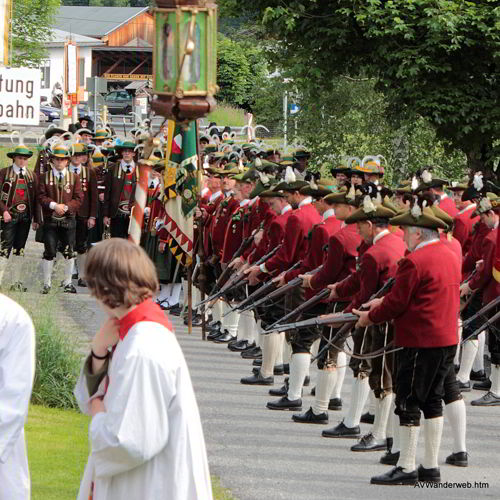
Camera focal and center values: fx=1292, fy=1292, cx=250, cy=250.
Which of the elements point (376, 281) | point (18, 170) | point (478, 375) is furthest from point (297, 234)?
point (18, 170)

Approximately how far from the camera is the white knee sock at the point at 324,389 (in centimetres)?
1099

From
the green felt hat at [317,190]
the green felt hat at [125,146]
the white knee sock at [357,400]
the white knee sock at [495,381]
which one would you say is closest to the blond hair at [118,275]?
the white knee sock at [357,400]

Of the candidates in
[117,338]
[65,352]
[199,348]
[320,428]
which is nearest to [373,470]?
[320,428]

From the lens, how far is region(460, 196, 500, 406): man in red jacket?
11969 millimetres

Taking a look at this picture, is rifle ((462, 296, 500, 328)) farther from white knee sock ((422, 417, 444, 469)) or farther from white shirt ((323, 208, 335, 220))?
white knee sock ((422, 417, 444, 469))

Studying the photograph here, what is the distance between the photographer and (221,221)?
15953mm

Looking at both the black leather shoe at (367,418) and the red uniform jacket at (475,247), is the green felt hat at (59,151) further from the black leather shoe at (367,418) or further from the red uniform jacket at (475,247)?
the black leather shoe at (367,418)

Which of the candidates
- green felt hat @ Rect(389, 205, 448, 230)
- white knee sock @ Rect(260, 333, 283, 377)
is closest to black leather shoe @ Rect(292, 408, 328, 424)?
white knee sock @ Rect(260, 333, 283, 377)

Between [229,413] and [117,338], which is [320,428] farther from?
[117,338]

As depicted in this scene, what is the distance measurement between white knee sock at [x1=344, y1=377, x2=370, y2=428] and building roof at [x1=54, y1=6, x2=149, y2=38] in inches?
3239

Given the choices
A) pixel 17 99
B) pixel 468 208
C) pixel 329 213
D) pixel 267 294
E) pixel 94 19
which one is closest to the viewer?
pixel 17 99

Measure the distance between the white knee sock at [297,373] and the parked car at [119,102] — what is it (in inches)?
1845

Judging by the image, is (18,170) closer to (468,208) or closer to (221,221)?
(221,221)

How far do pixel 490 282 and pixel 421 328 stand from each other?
356 centimetres
